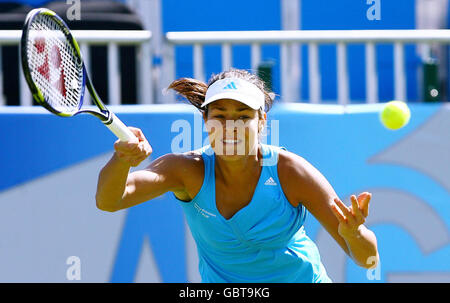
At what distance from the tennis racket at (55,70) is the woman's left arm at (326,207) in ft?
2.49

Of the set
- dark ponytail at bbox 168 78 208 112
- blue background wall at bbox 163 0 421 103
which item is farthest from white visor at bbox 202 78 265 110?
blue background wall at bbox 163 0 421 103

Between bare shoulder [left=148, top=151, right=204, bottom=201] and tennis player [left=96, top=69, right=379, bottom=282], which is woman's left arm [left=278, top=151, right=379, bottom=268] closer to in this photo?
tennis player [left=96, top=69, right=379, bottom=282]

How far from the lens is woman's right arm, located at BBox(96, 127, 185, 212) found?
305 cm

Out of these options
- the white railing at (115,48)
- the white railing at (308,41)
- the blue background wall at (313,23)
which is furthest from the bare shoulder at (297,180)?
the blue background wall at (313,23)

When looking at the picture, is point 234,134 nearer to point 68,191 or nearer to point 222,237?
point 222,237

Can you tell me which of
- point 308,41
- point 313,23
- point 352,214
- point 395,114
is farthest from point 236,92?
point 313,23

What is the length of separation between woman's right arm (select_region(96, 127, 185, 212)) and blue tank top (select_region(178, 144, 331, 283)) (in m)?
0.15

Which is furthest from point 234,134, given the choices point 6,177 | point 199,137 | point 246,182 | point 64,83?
point 6,177

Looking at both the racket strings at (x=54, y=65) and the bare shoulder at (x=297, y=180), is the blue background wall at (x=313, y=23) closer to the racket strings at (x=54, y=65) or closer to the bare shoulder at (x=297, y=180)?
the bare shoulder at (x=297, y=180)

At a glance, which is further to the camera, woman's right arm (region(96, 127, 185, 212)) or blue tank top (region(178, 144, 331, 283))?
blue tank top (region(178, 144, 331, 283))

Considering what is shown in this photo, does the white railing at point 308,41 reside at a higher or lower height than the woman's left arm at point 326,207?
higher

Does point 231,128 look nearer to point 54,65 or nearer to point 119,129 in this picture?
point 119,129

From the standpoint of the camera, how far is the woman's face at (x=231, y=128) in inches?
131

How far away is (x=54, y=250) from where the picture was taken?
4941mm
